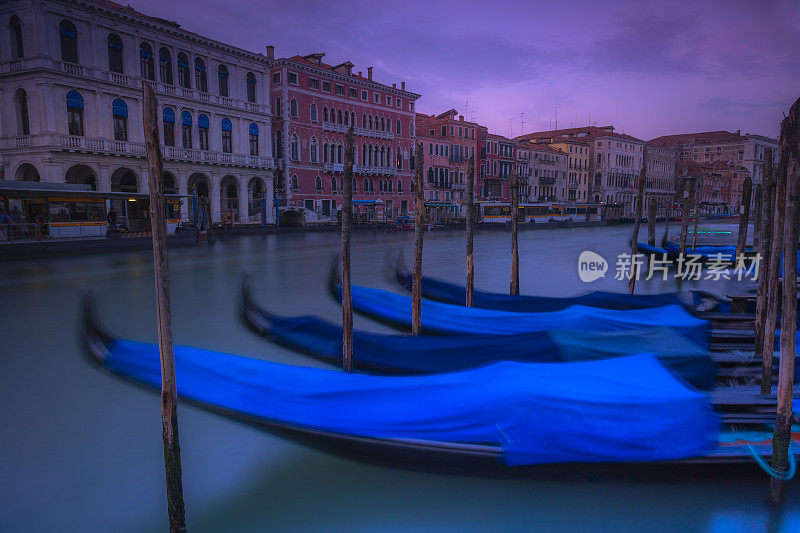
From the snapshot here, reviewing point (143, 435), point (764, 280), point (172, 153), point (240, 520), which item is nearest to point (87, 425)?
point (143, 435)

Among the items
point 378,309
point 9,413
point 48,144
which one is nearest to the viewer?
point 9,413

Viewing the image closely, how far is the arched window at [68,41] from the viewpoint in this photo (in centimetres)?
1988

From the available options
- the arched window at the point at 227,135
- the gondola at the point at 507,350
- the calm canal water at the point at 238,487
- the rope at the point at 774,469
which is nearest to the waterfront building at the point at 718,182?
the arched window at the point at 227,135

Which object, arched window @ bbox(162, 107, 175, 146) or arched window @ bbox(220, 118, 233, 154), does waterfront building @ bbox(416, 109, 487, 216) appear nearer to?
arched window @ bbox(220, 118, 233, 154)

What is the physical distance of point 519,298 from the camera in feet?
24.6

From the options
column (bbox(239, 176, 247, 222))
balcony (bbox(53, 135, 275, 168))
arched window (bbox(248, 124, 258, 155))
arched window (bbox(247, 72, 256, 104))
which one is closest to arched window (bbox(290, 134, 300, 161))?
balcony (bbox(53, 135, 275, 168))

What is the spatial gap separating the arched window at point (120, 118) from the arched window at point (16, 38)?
3.45 m

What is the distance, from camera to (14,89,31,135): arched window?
65.1 ft

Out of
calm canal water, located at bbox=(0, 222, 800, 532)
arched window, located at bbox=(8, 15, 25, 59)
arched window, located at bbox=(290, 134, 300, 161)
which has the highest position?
arched window, located at bbox=(8, 15, 25, 59)

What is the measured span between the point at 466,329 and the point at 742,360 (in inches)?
109

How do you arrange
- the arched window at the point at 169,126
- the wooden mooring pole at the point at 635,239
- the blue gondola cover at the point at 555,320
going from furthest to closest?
the arched window at the point at 169,126
the wooden mooring pole at the point at 635,239
the blue gondola cover at the point at 555,320

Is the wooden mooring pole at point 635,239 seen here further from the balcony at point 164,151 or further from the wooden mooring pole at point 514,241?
the balcony at point 164,151

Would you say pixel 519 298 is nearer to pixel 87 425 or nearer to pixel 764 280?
pixel 764 280

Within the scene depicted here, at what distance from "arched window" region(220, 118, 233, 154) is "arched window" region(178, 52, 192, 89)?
2.44m
